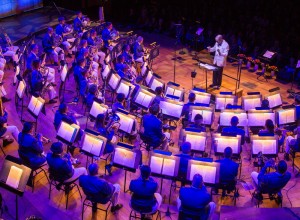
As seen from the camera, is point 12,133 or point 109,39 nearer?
point 12,133

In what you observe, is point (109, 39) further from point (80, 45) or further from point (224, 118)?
point (224, 118)

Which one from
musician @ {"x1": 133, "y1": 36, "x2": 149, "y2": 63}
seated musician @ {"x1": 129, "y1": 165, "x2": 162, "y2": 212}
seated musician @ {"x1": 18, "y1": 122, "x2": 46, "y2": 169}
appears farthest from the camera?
musician @ {"x1": 133, "y1": 36, "x2": 149, "y2": 63}

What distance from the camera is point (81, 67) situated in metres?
12.3

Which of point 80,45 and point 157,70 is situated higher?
point 80,45

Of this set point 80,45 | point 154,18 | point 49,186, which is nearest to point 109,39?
point 80,45

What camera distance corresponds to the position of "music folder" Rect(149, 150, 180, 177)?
838 cm

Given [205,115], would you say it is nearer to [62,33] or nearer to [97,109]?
[97,109]

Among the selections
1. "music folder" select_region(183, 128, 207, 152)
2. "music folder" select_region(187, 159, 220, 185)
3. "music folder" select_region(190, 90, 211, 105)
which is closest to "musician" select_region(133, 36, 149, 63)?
"music folder" select_region(190, 90, 211, 105)

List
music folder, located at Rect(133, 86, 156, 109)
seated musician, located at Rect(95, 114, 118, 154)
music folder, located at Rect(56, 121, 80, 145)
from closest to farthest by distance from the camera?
music folder, located at Rect(56, 121, 80, 145) < seated musician, located at Rect(95, 114, 118, 154) < music folder, located at Rect(133, 86, 156, 109)

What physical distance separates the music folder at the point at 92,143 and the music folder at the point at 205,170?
179 centimetres

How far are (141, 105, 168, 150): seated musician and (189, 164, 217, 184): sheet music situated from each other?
6.13ft

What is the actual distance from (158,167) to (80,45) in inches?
289

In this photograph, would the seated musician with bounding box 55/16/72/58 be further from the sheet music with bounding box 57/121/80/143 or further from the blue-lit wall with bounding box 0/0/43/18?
the sheet music with bounding box 57/121/80/143

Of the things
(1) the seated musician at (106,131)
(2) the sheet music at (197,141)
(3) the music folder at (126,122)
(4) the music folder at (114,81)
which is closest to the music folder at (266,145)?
(2) the sheet music at (197,141)
